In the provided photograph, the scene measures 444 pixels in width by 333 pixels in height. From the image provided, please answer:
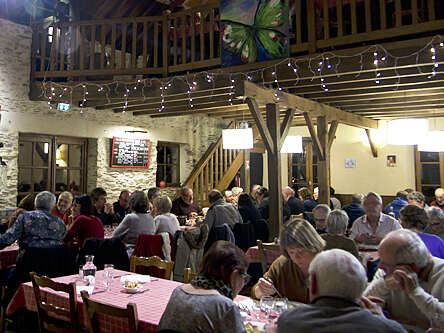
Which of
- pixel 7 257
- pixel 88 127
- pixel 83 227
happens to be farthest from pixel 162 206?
pixel 88 127

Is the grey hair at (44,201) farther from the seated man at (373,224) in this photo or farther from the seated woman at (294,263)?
the seated man at (373,224)

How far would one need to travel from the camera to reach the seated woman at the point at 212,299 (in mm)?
1910

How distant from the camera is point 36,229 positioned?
13.6 feet

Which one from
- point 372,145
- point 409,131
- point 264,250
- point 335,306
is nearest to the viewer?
point 335,306

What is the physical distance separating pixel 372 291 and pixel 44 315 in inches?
88.6

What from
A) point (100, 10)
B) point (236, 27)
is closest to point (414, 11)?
point (236, 27)

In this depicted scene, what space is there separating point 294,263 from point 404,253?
898mm

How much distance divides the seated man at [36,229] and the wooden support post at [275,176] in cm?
387

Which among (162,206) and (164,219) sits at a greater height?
(162,206)

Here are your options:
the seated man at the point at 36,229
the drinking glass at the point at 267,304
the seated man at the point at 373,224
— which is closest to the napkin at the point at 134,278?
the drinking glass at the point at 267,304

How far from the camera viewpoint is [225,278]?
2.11 metres

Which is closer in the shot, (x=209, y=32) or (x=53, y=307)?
(x=53, y=307)

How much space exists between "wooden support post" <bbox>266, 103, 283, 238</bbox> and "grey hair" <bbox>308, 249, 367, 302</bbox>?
5422 millimetres

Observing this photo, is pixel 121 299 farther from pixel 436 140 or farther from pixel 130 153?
pixel 436 140
